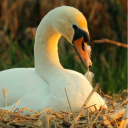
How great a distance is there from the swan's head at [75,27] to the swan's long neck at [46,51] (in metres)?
0.20

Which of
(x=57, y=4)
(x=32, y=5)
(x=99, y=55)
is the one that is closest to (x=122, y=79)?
(x=99, y=55)

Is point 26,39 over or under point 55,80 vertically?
under

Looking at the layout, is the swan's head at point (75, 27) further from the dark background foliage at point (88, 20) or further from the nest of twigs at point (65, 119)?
the dark background foliage at point (88, 20)

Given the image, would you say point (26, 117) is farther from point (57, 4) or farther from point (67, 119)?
point (57, 4)

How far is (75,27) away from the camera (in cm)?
306

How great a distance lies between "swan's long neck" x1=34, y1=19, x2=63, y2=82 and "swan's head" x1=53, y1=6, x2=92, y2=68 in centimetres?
20

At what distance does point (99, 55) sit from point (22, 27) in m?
1.42

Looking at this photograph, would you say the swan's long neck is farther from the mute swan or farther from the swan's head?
the swan's head

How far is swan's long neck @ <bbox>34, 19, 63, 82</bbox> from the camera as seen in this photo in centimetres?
339

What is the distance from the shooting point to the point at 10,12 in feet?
21.0

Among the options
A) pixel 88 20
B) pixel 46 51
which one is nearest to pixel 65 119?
pixel 46 51

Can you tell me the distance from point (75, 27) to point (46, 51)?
0.53 m

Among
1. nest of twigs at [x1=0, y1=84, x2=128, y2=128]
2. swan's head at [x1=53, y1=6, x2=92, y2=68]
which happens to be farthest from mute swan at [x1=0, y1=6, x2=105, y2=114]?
nest of twigs at [x1=0, y1=84, x2=128, y2=128]

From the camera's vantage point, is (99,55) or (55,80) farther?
(99,55)
